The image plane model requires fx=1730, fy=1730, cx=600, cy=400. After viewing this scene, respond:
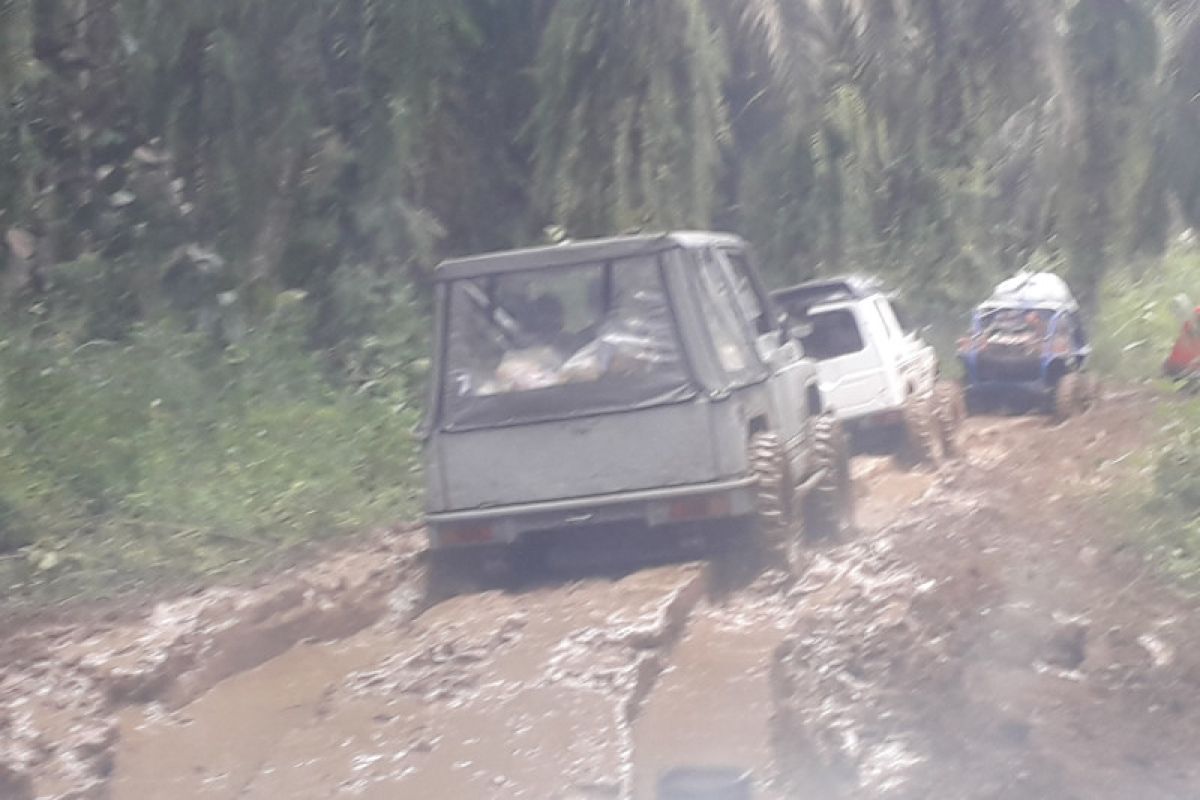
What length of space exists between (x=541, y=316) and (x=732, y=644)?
6.65 ft

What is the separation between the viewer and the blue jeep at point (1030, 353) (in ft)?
45.3

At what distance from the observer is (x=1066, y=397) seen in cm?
1376

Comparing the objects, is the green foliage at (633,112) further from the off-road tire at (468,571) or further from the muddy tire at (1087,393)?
the muddy tire at (1087,393)

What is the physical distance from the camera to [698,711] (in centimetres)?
669

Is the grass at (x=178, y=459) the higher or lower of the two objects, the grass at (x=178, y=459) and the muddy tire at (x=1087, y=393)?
the higher

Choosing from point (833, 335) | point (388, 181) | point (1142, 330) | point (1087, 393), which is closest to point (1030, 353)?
point (1087, 393)

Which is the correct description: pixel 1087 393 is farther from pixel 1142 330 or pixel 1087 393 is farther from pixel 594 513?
pixel 594 513

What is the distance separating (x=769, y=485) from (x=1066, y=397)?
6197 mm

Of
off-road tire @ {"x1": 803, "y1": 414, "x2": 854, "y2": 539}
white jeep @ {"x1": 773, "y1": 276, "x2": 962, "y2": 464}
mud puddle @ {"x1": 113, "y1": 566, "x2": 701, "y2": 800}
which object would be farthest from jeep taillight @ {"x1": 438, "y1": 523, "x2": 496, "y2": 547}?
white jeep @ {"x1": 773, "y1": 276, "x2": 962, "y2": 464}

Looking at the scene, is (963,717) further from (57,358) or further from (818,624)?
(57,358)

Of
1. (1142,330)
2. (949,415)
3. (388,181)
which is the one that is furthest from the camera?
(1142,330)

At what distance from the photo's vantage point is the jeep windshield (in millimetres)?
8320

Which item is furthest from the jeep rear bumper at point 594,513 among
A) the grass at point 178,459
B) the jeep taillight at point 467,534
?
the grass at point 178,459

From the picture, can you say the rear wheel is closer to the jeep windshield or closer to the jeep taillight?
the jeep taillight
